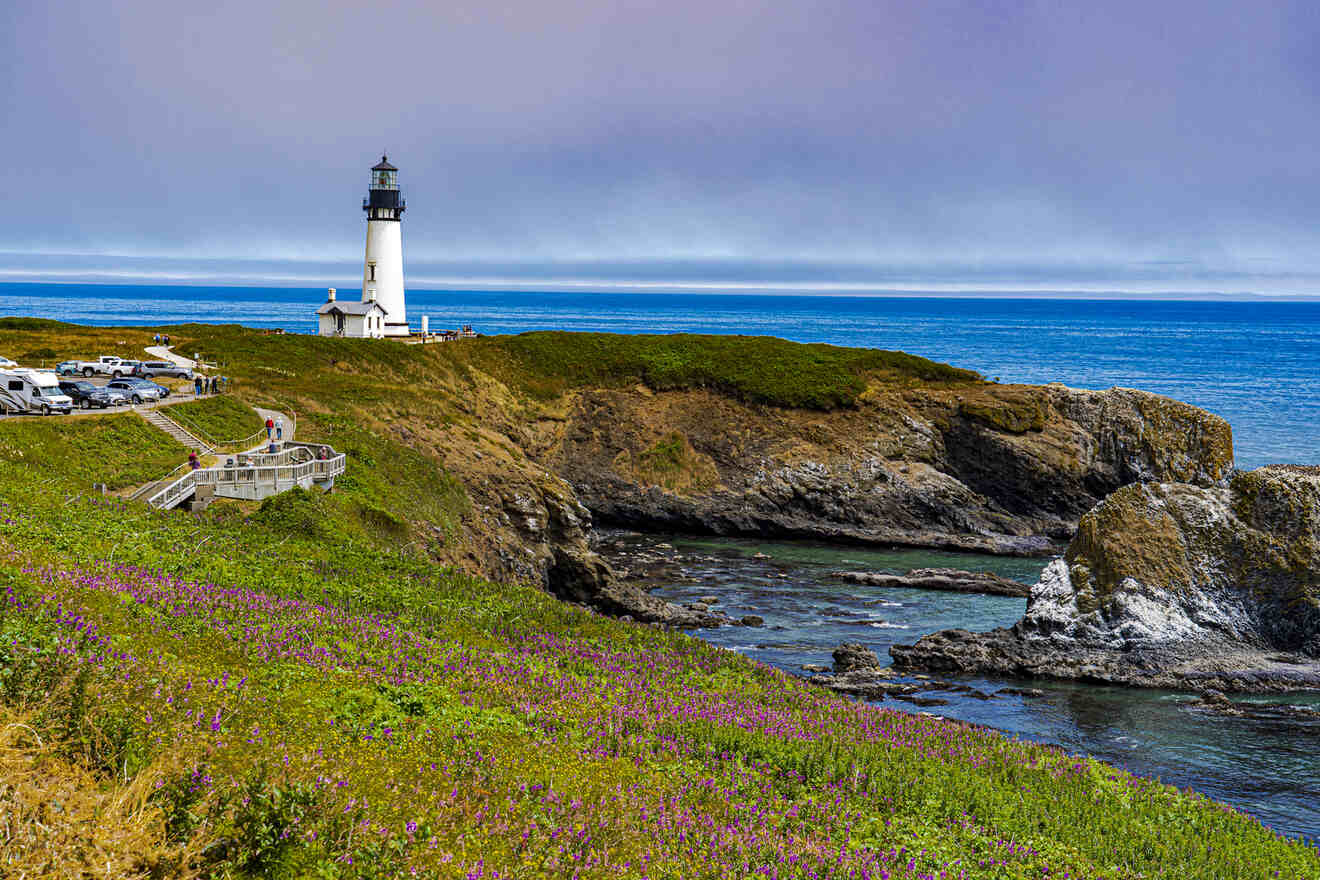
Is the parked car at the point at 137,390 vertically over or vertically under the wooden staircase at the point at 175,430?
over

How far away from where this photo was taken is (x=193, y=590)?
19172mm

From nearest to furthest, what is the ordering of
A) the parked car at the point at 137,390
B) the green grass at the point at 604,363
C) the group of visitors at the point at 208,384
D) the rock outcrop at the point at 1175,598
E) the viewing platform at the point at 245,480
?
the viewing platform at the point at 245,480 < the rock outcrop at the point at 1175,598 < the parked car at the point at 137,390 < the group of visitors at the point at 208,384 < the green grass at the point at 604,363

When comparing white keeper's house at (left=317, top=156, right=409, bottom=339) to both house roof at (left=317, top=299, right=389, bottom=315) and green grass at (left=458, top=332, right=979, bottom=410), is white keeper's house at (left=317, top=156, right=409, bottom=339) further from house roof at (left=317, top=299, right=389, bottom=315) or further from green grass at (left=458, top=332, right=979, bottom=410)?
green grass at (left=458, top=332, right=979, bottom=410)

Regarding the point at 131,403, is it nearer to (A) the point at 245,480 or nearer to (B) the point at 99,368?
(B) the point at 99,368

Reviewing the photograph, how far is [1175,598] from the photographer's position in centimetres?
3841

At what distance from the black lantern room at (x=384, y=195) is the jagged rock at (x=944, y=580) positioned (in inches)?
2390

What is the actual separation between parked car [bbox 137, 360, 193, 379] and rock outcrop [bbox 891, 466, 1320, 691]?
43718mm

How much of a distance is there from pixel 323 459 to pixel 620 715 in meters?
25.7

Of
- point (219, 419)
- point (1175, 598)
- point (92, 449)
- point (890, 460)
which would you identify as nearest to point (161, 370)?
point (219, 419)

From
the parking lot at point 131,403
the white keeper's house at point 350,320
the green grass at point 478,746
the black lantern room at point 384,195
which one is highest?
the black lantern room at point 384,195

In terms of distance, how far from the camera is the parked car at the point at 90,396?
46.8 meters

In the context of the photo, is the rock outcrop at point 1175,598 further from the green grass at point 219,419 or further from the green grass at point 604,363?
the green grass at point 604,363

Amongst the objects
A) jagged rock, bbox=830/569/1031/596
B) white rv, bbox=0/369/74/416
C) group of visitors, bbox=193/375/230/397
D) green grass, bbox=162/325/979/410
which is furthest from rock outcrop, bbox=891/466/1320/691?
group of visitors, bbox=193/375/230/397

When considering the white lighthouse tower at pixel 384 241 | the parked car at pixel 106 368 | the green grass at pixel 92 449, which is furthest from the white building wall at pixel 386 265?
the green grass at pixel 92 449
